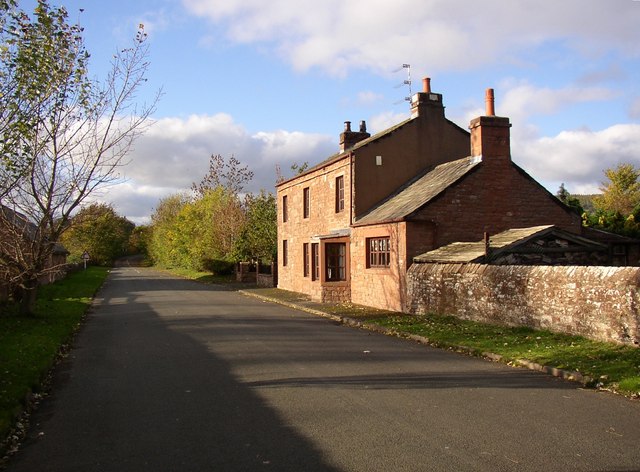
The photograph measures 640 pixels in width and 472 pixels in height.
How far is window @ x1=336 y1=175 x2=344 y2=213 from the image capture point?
2555 centimetres

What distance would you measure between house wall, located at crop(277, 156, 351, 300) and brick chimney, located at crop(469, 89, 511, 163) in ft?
19.4

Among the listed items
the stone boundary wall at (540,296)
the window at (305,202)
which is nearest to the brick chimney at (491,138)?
the stone boundary wall at (540,296)

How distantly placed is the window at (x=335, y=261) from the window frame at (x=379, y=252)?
3418 mm

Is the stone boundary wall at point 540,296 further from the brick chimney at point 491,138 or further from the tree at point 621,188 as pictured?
the tree at point 621,188

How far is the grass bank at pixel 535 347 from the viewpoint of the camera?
8742 millimetres

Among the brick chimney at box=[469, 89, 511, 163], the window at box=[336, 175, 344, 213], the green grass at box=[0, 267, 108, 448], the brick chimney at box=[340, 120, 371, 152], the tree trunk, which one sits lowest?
the green grass at box=[0, 267, 108, 448]

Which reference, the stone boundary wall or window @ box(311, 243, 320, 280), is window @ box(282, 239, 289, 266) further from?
the stone boundary wall

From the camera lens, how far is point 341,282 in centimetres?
2386

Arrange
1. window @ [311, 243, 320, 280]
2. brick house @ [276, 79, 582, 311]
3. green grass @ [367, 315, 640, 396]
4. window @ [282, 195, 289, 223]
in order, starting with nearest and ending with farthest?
1. green grass @ [367, 315, 640, 396]
2. brick house @ [276, 79, 582, 311]
3. window @ [311, 243, 320, 280]
4. window @ [282, 195, 289, 223]

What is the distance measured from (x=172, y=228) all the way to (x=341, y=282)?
56.6 metres

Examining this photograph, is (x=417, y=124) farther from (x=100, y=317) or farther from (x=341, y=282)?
(x=100, y=317)

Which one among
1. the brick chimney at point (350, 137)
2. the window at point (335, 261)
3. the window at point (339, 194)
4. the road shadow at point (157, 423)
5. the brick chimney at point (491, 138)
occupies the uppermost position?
the brick chimney at point (350, 137)

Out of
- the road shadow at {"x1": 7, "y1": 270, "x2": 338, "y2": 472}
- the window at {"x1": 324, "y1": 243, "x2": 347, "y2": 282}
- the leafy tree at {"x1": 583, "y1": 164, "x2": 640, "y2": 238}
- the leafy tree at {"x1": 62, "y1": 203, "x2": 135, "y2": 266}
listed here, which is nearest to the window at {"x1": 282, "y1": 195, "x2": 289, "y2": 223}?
the window at {"x1": 324, "y1": 243, "x2": 347, "y2": 282}

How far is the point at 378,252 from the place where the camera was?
21234 mm
